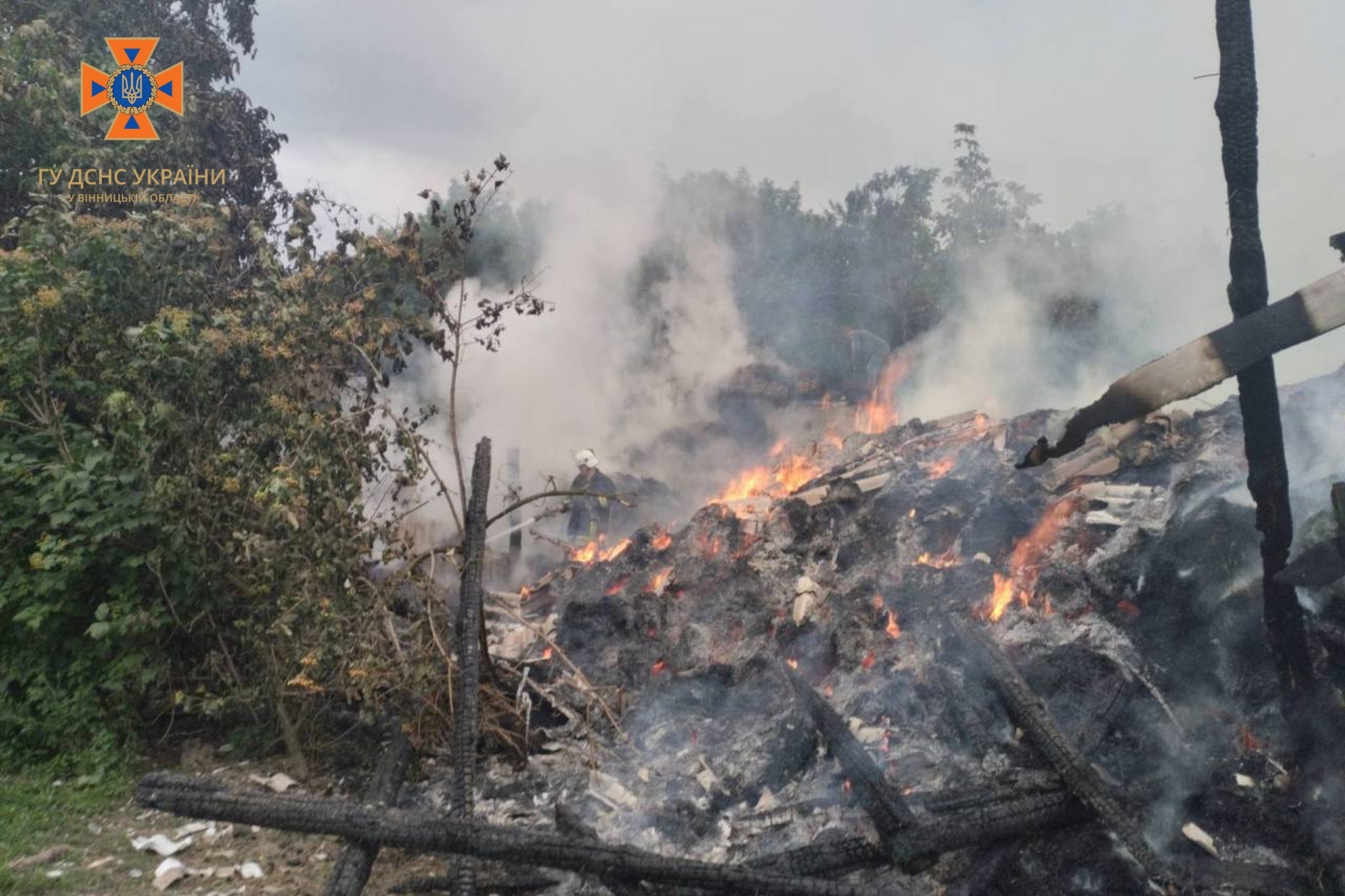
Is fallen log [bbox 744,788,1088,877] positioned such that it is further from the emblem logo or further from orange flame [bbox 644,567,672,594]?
the emblem logo

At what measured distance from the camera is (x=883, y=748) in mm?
6145

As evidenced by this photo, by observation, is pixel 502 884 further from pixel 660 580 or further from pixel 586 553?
pixel 586 553

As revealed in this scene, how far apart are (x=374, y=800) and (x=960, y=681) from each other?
4.26 m

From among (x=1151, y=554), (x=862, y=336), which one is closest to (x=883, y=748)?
(x=1151, y=554)

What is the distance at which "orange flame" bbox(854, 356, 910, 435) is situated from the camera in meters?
17.1

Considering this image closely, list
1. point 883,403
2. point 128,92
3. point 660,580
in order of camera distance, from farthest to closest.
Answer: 1. point 883,403
2. point 128,92
3. point 660,580

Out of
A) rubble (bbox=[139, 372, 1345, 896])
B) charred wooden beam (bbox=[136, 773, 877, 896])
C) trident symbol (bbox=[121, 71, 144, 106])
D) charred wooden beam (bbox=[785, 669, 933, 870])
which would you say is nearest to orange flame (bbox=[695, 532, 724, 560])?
rubble (bbox=[139, 372, 1345, 896])

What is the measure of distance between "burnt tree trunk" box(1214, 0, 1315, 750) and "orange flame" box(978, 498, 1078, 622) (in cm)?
240

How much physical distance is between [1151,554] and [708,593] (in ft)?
13.2

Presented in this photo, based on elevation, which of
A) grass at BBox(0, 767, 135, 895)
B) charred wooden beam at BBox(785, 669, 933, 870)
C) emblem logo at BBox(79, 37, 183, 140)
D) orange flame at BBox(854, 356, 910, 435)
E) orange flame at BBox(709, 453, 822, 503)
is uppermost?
emblem logo at BBox(79, 37, 183, 140)

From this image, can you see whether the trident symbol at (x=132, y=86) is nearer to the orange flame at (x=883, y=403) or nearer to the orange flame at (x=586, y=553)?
the orange flame at (x=586, y=553)

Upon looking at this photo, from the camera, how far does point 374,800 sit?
5.67 m

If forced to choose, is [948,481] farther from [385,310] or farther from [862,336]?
[862,336]

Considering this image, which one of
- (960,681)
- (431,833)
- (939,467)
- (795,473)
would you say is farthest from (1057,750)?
(795,473)
